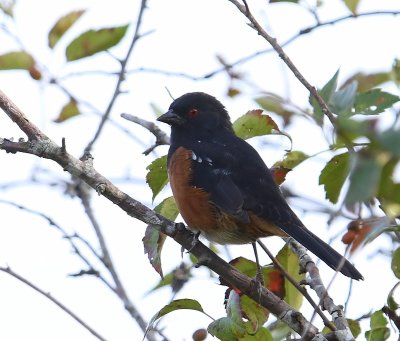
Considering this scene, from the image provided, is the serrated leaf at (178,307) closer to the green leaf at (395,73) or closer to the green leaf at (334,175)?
the green leaf at (334,175)

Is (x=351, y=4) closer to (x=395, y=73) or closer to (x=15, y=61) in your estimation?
(x=395, y=73)

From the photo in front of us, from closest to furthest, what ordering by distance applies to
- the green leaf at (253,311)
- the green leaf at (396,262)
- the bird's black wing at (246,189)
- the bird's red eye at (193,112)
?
1. the green leaf at (396,262)
2. the green leaf at (253,311)
3. the bird's black wing at (246,189)
4. the bird's red eye at (193,112)

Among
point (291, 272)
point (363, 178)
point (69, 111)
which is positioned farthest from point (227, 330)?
point (69, 111)

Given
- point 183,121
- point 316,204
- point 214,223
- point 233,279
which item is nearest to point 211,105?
point 183,121

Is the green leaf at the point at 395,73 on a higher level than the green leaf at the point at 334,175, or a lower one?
higher

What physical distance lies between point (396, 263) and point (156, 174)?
3.97 ft

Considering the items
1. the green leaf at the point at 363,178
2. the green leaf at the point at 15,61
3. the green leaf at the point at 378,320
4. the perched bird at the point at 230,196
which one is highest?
the green leaf at the point at 15,61

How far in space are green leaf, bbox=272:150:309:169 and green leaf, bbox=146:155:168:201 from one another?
0.48 m

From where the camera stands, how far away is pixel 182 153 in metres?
3.97

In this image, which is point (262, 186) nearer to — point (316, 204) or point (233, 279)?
point (233, 279)

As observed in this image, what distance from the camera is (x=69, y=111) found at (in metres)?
3.83

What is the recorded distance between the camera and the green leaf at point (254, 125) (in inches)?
114

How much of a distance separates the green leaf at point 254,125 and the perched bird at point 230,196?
491 millimetres

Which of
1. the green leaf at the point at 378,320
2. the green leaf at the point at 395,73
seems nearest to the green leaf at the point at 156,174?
the green leaf at the point at 395,73
